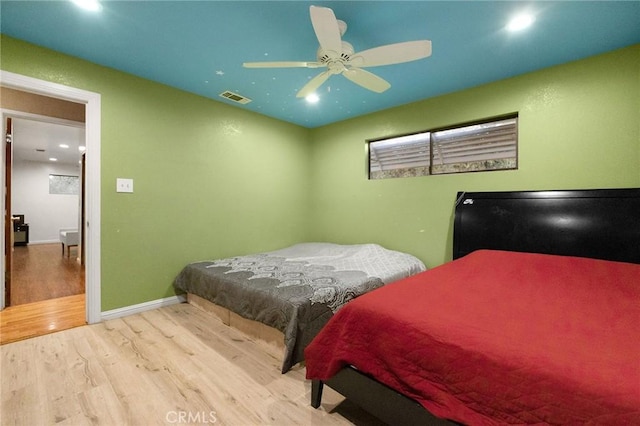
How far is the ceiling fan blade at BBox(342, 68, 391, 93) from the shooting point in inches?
73.9

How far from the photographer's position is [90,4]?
166cm

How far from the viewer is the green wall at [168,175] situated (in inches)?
94.3

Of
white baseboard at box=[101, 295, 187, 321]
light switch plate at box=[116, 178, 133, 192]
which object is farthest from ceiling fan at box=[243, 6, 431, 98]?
white baseboard at box=[101, 295, 187, 321]

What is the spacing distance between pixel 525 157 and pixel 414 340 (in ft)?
7.79

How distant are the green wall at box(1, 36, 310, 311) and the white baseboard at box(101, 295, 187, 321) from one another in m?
0.05

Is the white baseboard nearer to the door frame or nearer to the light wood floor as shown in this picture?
the door frame

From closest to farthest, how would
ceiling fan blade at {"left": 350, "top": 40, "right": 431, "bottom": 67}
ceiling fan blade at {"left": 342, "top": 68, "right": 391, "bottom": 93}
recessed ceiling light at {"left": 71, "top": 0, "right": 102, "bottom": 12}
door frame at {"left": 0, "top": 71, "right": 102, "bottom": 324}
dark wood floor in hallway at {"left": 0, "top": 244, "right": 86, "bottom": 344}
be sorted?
ceiling fan blade at {"left": 350, "top": 40, "right": 431, "bottom": 67} < recessed ceiling light at {"left": 71, "top": 0, "right": 102, "bottom": 12} < ceiling fan blade at {"left": 342, "top": 68, "right": 391, "bottom": 93} < dark wood floor in hallway at {"left": 0, "top": 244, "right": 86, "bottom": 344} < door frame at {"left": 0, "top": 71, "right": 102, "bottom": 324}

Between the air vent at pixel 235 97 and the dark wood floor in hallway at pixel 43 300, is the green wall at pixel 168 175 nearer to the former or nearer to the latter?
the air vent at pixel 235 97

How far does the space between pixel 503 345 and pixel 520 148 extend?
2334 millimetres

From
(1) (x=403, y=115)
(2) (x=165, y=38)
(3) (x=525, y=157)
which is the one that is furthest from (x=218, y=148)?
(3) (x=525, y=157)

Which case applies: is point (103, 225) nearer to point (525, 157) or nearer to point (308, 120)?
point (308, 120)

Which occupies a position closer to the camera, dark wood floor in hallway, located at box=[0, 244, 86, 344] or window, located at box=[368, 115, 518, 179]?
dark wood floor in hallway, located at box=[0, 244, 86, 344]

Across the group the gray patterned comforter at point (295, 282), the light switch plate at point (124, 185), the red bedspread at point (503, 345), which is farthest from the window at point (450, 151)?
the light switch plate at point (124, 185)

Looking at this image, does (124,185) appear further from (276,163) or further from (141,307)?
(276,163)
